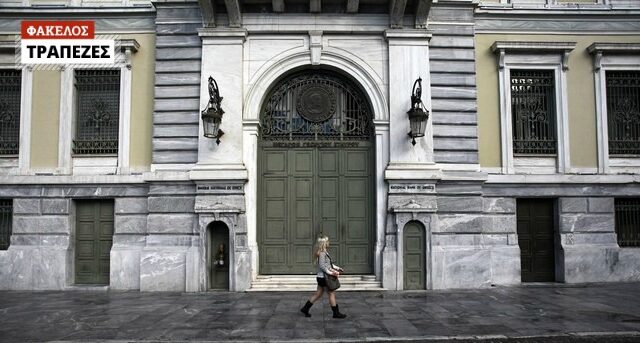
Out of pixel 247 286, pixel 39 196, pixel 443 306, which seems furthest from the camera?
pixel 39 196

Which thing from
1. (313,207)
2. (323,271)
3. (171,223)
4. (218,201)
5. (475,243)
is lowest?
(323,271)

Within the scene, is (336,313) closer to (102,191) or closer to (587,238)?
(102,191)

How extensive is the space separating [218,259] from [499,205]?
25.8 feet

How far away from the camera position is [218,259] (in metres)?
14.0

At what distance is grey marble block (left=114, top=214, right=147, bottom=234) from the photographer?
47.8 feet

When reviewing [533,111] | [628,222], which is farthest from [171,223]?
[628,222]

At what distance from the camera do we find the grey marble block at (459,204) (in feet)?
47.1

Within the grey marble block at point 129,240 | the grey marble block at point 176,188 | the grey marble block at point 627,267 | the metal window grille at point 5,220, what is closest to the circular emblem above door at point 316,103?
the grey marble block at point 176,188

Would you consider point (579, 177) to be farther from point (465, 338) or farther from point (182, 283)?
point (182, 283)

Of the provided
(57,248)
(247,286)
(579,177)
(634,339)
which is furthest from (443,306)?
(57,248)

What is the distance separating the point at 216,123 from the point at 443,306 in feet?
23.5

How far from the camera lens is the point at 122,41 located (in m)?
14.8

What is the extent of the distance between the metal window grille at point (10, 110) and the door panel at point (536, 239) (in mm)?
14540

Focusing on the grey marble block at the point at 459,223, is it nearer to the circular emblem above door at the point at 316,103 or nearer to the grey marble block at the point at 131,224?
the circular emblem above door at the point at 316,103
